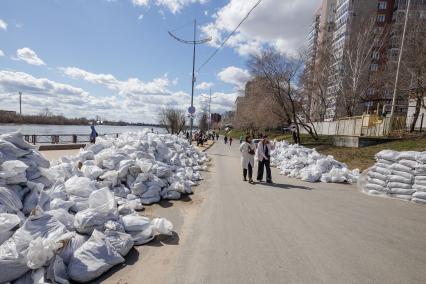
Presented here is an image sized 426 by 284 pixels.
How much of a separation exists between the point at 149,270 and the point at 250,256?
1.30 meters

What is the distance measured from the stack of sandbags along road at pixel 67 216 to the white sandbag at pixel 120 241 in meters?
0.01

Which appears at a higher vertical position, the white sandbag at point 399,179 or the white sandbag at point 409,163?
the white sandbag at point 409,163

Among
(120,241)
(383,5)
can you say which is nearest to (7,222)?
(120,241)

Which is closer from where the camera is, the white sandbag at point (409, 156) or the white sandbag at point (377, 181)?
the white sandbag at point (409, 156)

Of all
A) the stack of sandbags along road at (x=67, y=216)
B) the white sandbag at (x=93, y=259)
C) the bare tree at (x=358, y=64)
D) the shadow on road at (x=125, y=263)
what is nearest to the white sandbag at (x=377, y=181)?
the stack of sandbags along road at (x=67, y=216)

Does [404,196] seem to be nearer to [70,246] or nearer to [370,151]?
[370,151]

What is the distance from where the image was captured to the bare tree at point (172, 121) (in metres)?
47.7

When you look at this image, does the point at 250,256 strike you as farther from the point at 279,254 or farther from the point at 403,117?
the point at 403,117

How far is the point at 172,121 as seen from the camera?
47.7 m

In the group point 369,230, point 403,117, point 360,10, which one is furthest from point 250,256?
point 360,10

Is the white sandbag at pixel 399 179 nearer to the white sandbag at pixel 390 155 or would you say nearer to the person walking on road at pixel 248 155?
the white sandbag at pixel 390 155

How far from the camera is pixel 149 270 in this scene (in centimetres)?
320

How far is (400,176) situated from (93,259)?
7546 mm

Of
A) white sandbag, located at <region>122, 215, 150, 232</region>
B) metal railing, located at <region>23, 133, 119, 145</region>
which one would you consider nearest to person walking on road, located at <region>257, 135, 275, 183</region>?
white sandbag, located at <region>122, 215, 150, 232</region>
